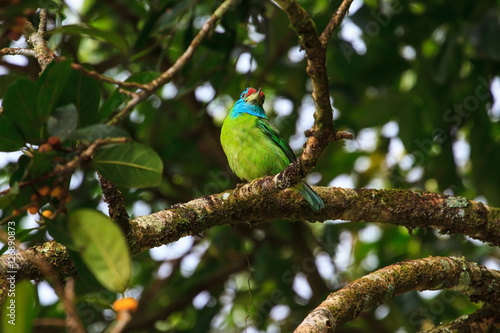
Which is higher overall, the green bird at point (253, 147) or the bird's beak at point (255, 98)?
the bird's beak at point (255, 98)

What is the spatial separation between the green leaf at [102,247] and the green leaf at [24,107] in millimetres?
388

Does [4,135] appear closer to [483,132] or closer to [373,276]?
[373,276]

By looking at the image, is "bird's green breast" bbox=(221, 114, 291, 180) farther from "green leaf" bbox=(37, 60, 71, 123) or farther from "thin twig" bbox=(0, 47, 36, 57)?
"green leaf" bbox=(37, 60, 71, 123)

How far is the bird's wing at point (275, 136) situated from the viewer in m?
4.11

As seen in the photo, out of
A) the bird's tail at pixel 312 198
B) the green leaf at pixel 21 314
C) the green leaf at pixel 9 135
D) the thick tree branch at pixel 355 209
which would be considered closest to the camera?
the green leaf at pixel 21 314

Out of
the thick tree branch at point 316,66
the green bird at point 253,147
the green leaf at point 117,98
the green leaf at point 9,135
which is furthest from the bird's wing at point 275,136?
the green leaf at point 9,135

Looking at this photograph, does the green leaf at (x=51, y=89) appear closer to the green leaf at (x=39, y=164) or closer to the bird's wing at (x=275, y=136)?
the green leaf at (x=39, y=164)

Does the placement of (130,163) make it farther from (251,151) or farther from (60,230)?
(251,151)

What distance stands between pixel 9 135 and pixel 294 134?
3671 mm

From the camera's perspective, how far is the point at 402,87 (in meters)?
6.15

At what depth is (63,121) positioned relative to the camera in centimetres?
174

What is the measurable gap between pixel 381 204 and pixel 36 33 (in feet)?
6.19

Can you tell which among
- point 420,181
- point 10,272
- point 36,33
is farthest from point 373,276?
point 420,181

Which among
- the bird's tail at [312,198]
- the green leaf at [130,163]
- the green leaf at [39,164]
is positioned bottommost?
the bird's tail at [312,198]
